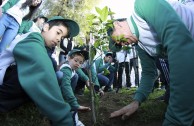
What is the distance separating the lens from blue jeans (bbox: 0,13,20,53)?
3.42 meters

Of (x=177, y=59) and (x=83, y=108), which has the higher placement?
(x=177, y=59)

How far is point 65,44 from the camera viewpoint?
5906 mm

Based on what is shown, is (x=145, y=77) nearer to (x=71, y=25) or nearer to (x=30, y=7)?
(x=71, y=25)

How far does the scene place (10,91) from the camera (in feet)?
6.21

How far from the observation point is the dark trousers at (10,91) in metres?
1.89

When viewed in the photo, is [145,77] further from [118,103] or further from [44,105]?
[118,103]

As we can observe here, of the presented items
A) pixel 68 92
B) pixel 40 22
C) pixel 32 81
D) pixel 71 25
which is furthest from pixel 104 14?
pixel 40 22

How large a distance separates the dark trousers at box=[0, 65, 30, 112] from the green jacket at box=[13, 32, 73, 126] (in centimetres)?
13

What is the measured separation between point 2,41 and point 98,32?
149 centimetres

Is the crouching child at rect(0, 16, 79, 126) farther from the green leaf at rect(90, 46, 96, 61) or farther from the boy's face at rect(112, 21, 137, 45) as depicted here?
the green leaf at rect(90, 46, 96, 61)

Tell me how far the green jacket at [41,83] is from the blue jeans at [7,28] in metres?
1.71

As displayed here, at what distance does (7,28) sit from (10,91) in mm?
1851

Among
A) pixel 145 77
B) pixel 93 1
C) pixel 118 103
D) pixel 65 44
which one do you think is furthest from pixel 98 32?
pixel 93 1

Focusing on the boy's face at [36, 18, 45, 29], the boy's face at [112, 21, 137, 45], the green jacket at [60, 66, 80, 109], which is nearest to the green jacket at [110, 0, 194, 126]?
the boy's face at [112, 21, 137, 45]
